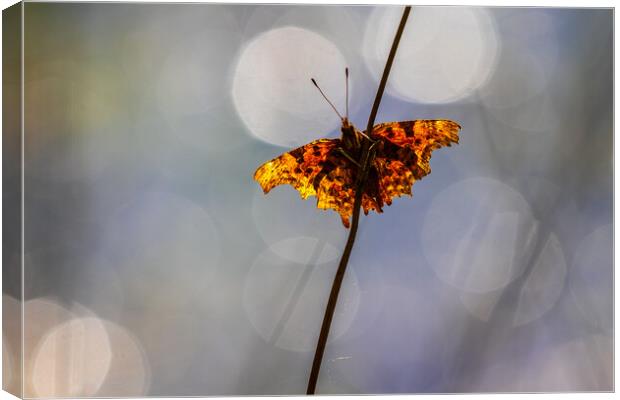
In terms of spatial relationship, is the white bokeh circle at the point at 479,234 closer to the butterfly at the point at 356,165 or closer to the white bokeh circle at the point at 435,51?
the butterfly at the point at 356,165

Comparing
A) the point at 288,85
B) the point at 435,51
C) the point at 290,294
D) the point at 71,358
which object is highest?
the point at 435,51

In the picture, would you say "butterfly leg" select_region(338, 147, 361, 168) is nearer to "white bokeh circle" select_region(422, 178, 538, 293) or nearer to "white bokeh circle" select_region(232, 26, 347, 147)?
"white bokeh circle" select_region(232, 26, 347, 147)

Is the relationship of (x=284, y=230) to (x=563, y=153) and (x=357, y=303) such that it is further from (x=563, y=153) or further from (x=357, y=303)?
(x=563, y=153)

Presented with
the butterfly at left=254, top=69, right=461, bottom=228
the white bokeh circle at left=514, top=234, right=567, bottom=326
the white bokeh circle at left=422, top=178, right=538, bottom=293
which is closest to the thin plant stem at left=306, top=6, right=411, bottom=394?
the butterfly at left=254, top=69, right=461, bottom=228

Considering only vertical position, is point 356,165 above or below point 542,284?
above

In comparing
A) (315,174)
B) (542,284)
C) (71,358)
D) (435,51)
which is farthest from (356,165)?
(71,358)

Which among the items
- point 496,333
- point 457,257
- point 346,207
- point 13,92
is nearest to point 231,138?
point 346,207

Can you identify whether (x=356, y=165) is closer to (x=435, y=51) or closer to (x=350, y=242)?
(x=350, y=242)
